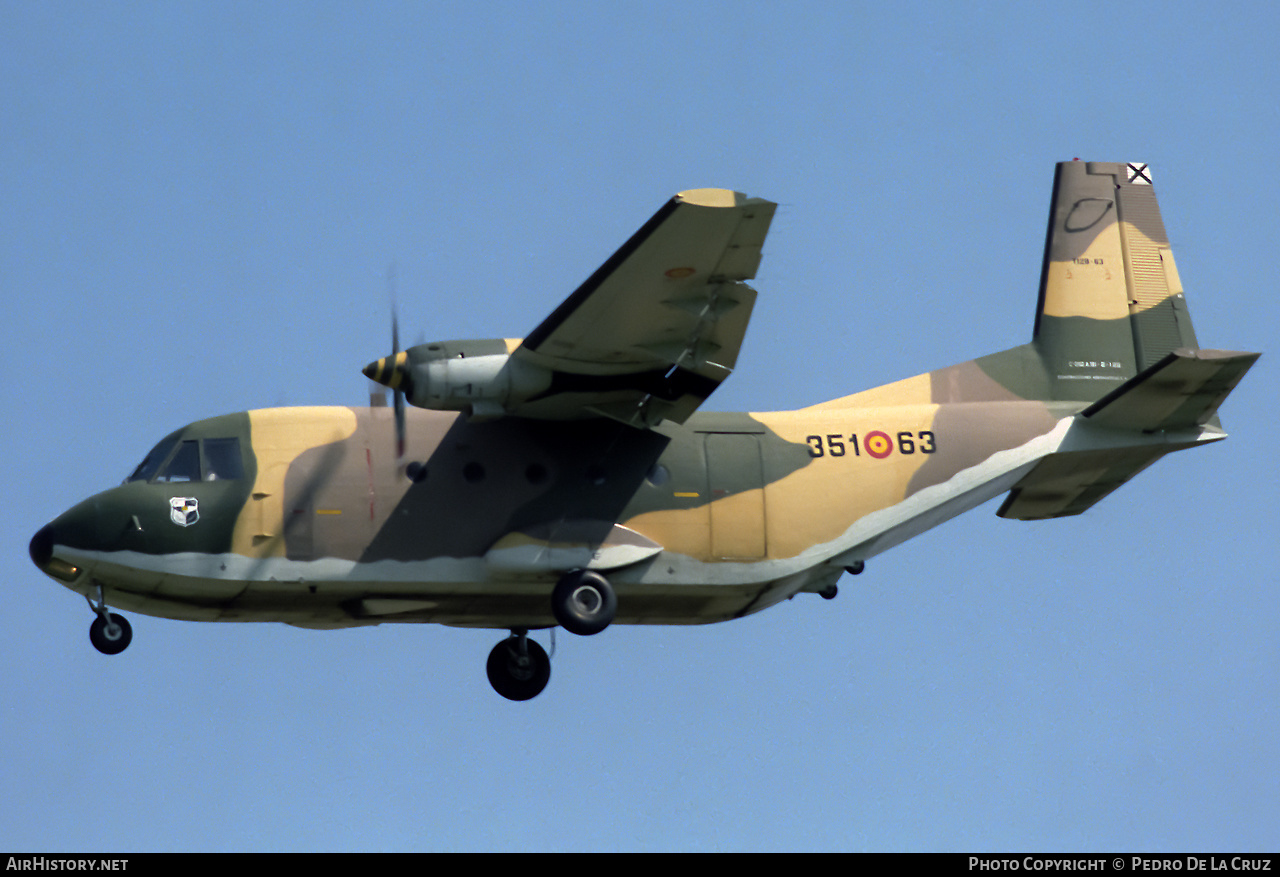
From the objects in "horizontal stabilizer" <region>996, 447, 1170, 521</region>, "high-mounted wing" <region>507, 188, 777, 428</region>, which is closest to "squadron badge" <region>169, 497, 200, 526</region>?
"high-mounted wing" <region>507, 188, 777, 428</region>

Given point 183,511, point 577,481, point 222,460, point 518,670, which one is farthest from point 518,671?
point 183,511

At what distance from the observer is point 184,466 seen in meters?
15.8

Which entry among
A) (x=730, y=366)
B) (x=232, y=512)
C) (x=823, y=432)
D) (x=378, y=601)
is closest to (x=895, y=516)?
(x=823, y=432)

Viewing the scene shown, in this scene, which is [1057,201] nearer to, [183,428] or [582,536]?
[582,536]

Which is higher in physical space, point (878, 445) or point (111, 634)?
point (878, 445)

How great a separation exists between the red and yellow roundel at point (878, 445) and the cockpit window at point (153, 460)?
21.6 feet

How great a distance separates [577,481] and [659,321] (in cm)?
208

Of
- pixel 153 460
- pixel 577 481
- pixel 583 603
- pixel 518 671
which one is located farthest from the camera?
pixel 518 671

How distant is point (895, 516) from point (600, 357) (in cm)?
356

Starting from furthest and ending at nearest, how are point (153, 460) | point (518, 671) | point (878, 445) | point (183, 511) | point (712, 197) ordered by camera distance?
point (518, 671)
point (878, 445)
point (153, 460)
point (183, 511)
point (712, 197)

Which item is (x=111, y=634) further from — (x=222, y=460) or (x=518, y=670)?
(x=518, y=670)

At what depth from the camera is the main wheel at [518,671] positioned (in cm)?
1741

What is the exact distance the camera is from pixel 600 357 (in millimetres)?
15156

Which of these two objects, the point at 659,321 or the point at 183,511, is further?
the point at 183,511
